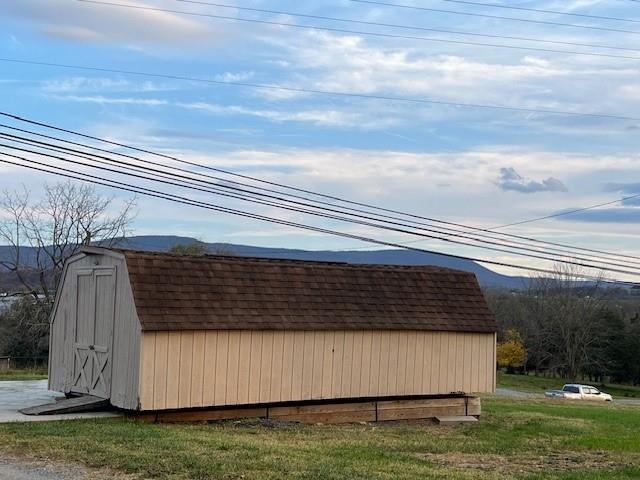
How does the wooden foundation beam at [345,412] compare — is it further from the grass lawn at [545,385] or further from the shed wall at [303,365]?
the grass lawn at [545,385]

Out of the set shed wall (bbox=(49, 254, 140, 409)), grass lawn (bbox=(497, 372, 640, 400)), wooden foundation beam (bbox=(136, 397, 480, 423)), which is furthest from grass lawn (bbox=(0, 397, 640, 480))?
grass lawn (bbox=(497, 372, 640, 400))

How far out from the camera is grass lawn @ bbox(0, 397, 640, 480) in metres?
9.25

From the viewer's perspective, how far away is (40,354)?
4191 centimetres

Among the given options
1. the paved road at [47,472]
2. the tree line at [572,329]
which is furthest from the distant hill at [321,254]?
the paved road at [47,472]

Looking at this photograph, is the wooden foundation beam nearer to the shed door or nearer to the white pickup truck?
the shed door

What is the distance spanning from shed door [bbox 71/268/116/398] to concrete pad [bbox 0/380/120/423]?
74cm

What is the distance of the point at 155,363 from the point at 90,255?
3050mm

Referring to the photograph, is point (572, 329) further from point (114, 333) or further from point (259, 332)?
point (114, 333)

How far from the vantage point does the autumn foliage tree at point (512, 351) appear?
6712 centimetres

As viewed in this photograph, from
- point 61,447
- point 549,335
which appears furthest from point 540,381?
point 61,447

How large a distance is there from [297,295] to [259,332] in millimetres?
1375

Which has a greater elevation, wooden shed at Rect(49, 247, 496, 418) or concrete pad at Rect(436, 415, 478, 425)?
wooden shed at Rect(49, 247, 496, 418)

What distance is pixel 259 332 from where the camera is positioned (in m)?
15.7

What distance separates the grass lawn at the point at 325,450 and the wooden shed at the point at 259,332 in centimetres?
84
